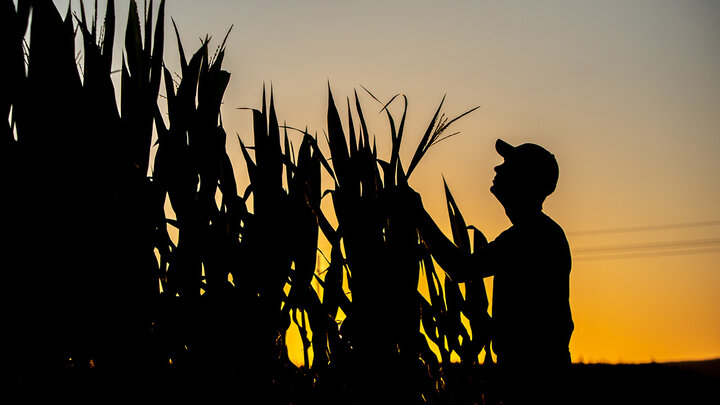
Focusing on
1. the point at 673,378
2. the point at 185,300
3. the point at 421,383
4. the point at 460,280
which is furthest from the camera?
the point at 673,378

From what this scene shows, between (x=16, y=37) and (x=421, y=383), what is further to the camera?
(x=421, y=383)

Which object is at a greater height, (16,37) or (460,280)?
(16,37)

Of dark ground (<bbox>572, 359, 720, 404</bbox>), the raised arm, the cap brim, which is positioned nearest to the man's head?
the cap brim

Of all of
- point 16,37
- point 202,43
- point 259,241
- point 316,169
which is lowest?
point 259,241

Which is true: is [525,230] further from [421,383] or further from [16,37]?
[16,37]

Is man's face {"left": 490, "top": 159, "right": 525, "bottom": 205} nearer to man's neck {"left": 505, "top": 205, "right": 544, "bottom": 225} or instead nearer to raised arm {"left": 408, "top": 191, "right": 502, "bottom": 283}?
man's neck {"left": 505, "top": 205, "right": 544, "bottom": 225}

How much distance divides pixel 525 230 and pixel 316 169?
607 mm

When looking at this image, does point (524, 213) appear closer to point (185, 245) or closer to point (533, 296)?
point (533, 296)

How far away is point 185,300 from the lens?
5.52ft

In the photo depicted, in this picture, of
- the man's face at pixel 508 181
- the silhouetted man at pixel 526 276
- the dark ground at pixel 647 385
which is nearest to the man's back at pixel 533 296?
the silhouetted man at pixel 526 276

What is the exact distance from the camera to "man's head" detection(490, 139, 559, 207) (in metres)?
1.99

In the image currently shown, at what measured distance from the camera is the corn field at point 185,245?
1.55m

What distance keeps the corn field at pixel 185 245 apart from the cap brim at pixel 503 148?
0.81 feet

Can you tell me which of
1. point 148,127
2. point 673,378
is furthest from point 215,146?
point 673,378
